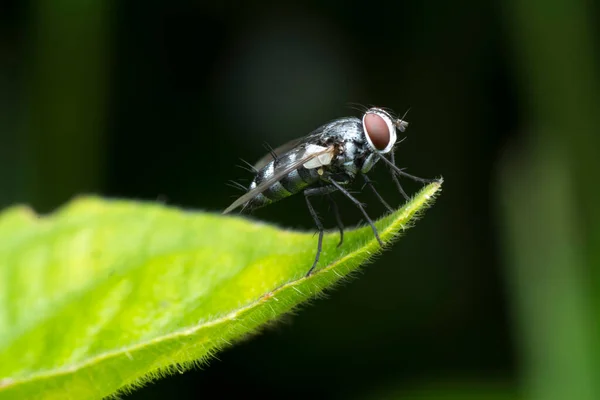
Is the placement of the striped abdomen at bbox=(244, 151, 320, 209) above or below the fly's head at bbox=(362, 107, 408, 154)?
below

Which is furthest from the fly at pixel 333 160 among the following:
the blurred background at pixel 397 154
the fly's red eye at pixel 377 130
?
the blurred background at pixel 397 154

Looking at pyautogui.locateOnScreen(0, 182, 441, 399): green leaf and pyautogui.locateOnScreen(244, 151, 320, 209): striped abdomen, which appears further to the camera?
pyautogui.locateOnScreen(244, 151, 320, 209): striped abdomen

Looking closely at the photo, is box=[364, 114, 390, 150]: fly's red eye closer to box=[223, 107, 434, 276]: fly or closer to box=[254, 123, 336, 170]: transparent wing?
box=[223, 107, 434, 276]: fly

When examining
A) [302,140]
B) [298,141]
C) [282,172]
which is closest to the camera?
[282,172]

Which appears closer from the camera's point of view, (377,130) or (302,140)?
(377,130)

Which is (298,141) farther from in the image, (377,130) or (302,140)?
(377,130)

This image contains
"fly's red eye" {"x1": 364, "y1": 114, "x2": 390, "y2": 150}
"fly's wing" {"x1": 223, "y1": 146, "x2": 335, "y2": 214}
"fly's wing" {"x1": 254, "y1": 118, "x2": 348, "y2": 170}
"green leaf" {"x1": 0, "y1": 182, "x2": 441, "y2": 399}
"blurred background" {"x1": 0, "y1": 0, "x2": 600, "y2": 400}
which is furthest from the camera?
"blurred background" {"x1": 0, "y1": 0, "x2": 600, "y2": 400}

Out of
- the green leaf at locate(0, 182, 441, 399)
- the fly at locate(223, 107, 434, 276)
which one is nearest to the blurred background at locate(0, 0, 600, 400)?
the fly at locate(223, 107, 434, 276)

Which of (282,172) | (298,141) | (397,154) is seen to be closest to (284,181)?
(282,172)
